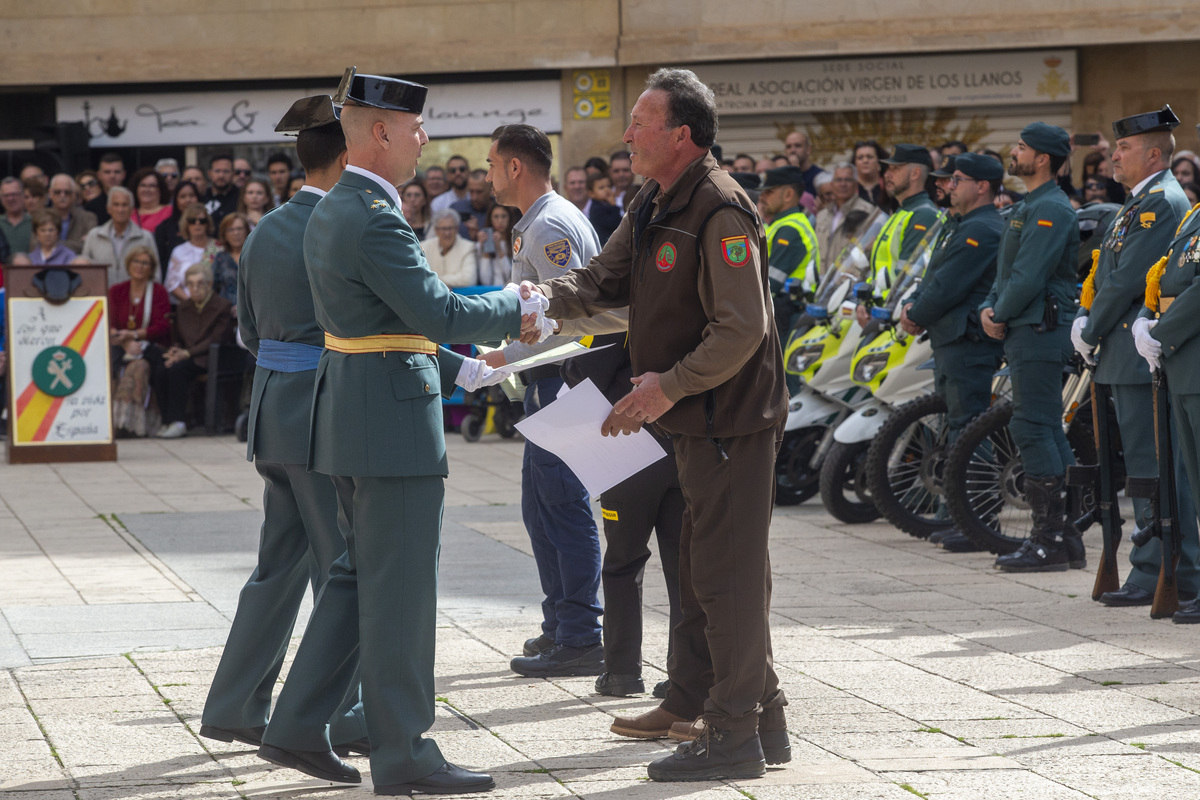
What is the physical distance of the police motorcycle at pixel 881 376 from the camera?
31.0ft

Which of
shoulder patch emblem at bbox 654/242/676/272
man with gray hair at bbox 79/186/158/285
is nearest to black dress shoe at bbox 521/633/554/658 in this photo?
shoulder patch emblem at bbox 654/242/676/272

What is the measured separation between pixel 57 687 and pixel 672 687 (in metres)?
2.19

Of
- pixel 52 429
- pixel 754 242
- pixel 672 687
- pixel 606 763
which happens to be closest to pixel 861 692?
pixel 672 687

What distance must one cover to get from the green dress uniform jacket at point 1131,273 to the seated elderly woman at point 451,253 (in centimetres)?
799

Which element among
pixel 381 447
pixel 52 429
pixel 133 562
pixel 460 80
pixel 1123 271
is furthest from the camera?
pixel 460 80

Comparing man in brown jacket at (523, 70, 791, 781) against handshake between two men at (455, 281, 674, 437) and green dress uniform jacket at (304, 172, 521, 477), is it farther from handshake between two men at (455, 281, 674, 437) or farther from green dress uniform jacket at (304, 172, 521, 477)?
green dress uniform jacket at (304, 172, 521, 477)

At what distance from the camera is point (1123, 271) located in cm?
732

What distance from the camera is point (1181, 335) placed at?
21.6 feet

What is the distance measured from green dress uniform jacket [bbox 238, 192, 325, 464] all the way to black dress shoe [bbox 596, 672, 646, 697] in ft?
4.72

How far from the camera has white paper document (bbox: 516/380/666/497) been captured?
4.93m

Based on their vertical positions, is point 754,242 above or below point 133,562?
above

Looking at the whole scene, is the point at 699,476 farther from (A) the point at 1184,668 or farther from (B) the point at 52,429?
(B) the point at 52,429

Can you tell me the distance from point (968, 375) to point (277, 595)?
4770 millimetres

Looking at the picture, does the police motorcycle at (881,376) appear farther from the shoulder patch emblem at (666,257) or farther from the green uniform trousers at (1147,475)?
the shoulder patch emblem at (666,257)
